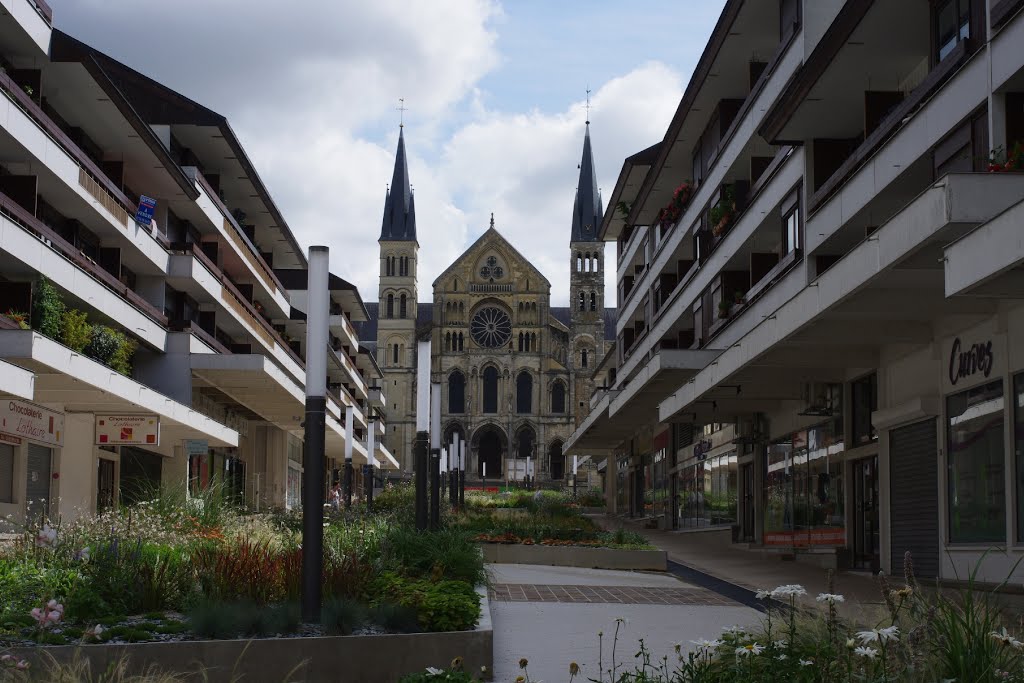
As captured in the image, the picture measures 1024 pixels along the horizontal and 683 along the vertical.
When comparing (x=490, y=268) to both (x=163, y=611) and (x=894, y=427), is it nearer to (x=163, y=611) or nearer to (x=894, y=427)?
(x=894, y=427)

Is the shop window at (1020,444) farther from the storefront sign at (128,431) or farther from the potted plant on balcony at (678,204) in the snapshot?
the potted plant on balcony at (678,204)

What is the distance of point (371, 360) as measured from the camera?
9094 centimetres

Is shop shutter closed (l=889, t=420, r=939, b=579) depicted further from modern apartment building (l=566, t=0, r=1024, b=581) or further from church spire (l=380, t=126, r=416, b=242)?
church spire (l=380, t=126, r=416, b=242)

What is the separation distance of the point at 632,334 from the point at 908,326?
3420 centimetres

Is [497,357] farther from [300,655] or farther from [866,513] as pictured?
[300,655]

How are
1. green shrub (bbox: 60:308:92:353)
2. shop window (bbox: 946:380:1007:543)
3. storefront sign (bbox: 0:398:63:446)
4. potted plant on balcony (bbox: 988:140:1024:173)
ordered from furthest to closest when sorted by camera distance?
green shrub (bbox: 60:308:92:353), storefront sign (bbox: 0:398:63:446), shop window (bbox: 946:380:1007:543), potted plant on balcony (bbox: 988:140:1024:173)

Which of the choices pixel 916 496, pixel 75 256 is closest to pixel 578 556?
pixel 916 496

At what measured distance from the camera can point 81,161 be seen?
1199 inches

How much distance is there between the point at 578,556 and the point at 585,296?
321 feet

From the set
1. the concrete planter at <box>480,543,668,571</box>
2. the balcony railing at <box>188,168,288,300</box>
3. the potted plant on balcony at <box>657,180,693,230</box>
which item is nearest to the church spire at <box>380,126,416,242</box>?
the balcony railing at <box>188,168,288,300</box>

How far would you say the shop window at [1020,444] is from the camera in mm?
16516

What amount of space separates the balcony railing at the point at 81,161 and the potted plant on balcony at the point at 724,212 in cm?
1463

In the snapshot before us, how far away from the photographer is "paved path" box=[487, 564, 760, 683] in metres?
10.8

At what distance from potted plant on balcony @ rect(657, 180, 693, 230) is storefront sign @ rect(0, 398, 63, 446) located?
1810cm
